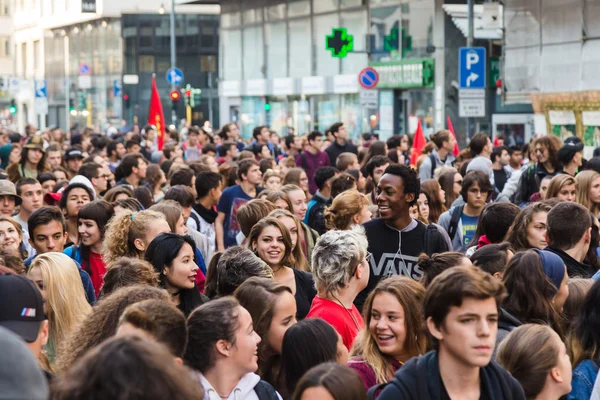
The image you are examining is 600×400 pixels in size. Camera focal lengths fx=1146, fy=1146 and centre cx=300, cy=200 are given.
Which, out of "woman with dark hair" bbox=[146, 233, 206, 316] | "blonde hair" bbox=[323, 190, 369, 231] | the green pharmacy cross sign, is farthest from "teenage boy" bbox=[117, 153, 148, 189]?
the green pharmacy cross sign

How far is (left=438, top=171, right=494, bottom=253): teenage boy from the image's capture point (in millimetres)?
11242

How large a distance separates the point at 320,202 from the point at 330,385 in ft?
27.4

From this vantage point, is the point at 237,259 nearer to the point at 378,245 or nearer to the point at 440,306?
the point at 378,245

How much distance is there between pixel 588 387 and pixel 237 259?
252cm

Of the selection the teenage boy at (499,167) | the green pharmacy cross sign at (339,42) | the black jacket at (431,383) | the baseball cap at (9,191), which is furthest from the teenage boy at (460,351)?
the green pharmacy cross sign at (339,42)

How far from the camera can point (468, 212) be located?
37.4 feet

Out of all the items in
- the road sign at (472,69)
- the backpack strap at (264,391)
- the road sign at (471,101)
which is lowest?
the backpack strap at (264,391)

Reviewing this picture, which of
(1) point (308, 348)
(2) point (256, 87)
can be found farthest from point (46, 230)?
(2) point (256, 87)

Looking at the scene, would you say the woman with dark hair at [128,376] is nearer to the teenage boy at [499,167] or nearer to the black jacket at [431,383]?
the black jacket at [431,383]

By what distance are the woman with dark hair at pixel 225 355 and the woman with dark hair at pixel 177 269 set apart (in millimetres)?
2246

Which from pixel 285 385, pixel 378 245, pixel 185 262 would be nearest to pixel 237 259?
pixel 185 262

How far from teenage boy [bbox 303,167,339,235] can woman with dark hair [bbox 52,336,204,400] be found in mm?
9012

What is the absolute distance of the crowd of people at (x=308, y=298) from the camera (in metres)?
4.25

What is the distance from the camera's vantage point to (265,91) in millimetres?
50312
